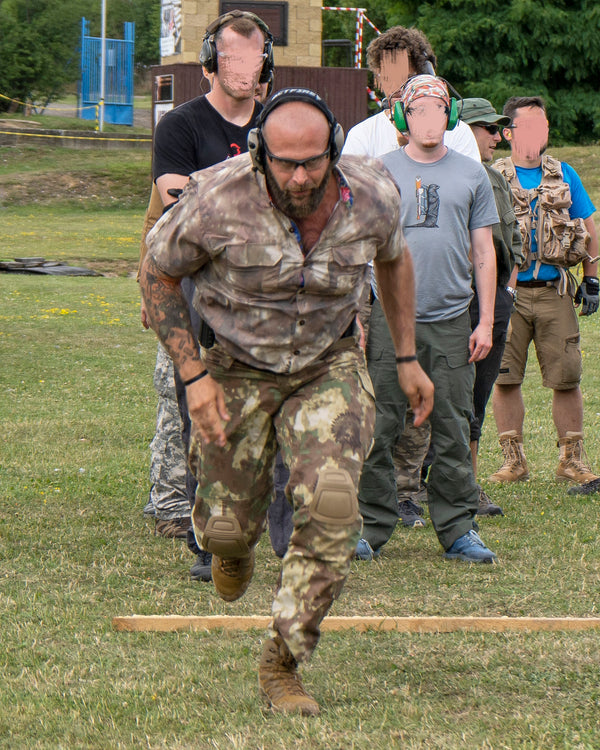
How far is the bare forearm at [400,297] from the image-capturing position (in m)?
4.10

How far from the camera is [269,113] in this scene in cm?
365

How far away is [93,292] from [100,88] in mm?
28689

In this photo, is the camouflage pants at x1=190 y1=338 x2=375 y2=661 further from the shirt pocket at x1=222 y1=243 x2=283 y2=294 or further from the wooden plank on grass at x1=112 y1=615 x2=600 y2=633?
the wooden plank on grass at x1=112 y1=615 x2=600 y2=633

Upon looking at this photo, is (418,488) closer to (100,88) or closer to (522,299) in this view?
(522,299)

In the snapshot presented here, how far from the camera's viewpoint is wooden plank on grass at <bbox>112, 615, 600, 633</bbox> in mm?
4648

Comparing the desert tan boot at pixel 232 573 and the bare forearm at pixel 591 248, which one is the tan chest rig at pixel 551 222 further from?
the desert tan boot at pixel 232 573

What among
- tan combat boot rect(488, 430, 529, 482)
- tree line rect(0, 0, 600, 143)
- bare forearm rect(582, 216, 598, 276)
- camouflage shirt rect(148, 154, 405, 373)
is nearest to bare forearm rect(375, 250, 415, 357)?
camouflage shirt rect(148, 154, 405, 373)

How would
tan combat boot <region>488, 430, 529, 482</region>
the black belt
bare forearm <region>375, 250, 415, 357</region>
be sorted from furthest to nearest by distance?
tan combat boot <region>488, 430, 529, 482</region> → the black belt → bare forearm <region>375, 250, 415, 357</region>

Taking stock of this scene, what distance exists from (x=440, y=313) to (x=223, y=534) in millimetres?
2202

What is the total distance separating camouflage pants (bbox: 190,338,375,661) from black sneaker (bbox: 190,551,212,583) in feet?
4.43

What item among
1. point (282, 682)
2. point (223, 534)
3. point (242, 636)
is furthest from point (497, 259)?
point (282, 682)

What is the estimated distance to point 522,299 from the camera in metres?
7.77

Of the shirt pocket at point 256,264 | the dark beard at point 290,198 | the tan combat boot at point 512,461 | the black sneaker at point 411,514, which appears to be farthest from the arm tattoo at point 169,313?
the tan combat boot at point 512,461

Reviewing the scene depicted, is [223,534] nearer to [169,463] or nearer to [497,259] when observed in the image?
[169,463]
